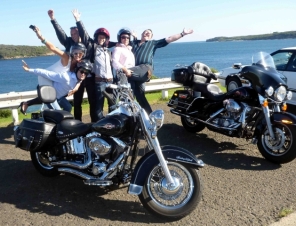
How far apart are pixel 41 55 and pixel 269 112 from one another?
11682cm

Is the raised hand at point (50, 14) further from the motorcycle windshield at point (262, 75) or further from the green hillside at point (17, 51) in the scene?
the green hillside at point (17, 51)

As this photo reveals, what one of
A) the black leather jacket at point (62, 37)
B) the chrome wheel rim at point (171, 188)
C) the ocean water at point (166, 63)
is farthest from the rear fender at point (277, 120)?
the ocean water at point (166, 63)

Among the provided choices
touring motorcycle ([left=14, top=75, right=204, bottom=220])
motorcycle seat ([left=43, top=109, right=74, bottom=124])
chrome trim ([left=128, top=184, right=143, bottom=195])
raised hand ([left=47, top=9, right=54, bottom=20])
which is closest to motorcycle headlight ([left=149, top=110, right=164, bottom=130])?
touring motorcycle ([left=14, top=75, right=204, bottom=220])

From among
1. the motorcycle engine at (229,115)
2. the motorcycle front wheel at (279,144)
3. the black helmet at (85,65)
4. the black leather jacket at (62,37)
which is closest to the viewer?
the motorcycle front wheel at (279,144)

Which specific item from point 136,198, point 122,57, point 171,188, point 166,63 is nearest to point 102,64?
point 122,57

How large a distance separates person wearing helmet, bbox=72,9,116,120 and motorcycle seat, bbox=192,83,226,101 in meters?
1.61

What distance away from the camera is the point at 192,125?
7141 millimetres

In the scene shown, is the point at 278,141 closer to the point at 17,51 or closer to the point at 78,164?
the point at 78,164

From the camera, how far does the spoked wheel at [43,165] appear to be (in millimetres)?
4910

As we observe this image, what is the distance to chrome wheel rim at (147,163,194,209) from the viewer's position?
3812 millimetres

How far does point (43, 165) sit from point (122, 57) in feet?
7.60

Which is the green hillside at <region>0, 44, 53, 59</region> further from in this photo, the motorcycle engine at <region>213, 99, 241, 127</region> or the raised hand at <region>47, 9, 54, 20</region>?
the motorcycle engine at <region>213, 99, 241, 127</region>

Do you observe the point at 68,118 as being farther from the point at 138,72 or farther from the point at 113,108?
the point at 138,72

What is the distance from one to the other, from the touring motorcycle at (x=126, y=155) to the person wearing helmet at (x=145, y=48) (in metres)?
2.54
